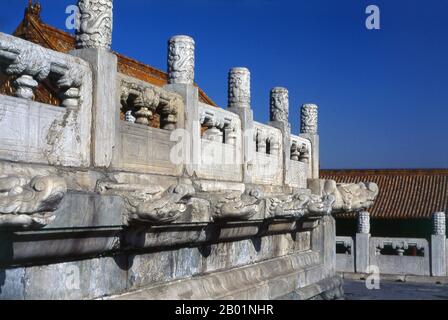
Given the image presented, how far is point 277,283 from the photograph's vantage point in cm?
832

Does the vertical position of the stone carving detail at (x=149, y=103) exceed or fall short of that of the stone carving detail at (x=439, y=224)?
it exceeds it

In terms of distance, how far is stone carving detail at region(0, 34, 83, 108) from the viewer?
4441 millimetres

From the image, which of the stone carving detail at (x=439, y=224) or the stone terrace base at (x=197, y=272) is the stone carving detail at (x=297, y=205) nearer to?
the stone terrace base at (x=197, y=272)

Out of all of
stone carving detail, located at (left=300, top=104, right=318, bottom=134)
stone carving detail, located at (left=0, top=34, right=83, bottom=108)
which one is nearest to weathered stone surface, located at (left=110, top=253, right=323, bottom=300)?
stone carving detail, located at (left=0, top=34, right=83, bottom=108)

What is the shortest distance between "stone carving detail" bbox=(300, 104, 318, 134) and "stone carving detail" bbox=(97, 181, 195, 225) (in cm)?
633

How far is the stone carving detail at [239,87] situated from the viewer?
8188 mm

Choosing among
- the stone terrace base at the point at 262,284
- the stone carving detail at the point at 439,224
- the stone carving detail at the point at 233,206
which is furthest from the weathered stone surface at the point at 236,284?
the stone carving detail at the point at 439,224

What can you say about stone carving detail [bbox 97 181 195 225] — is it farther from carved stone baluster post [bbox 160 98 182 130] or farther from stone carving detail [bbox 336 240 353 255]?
stone carving detail [bbox 336 240 353 255]

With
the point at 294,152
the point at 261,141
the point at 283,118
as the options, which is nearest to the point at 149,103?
the point at 261,141

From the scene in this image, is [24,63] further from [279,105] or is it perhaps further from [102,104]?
[279,105]

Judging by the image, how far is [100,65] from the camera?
17.4ft

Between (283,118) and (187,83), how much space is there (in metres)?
3.26

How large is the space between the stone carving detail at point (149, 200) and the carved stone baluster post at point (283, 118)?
4643 millimetres
